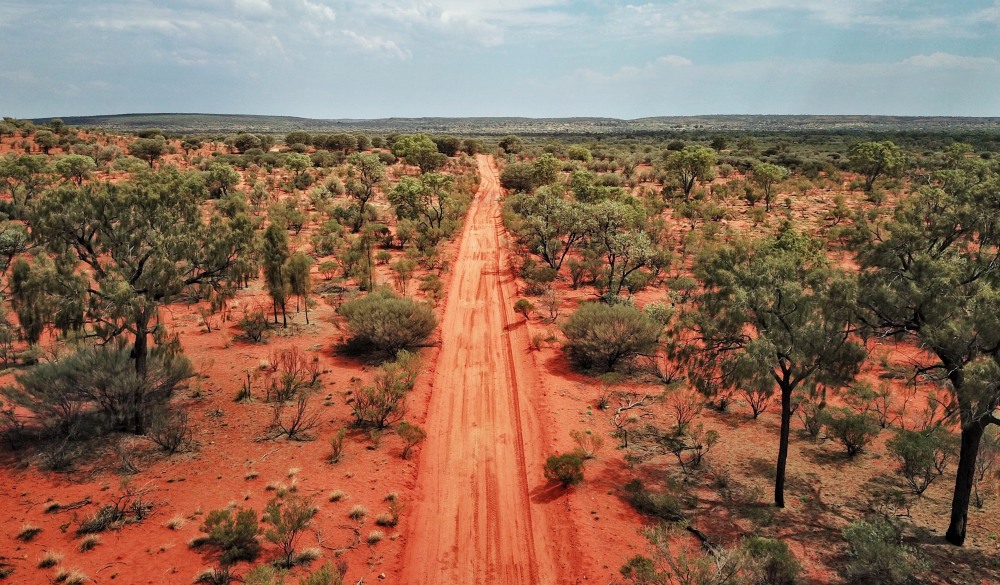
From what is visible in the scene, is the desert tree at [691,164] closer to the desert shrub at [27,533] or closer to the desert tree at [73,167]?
the desert shrub at [27,533]

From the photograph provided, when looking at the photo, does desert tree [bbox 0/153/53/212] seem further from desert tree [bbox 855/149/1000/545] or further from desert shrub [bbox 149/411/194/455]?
desert tree [bbox 855/149/1000/545]

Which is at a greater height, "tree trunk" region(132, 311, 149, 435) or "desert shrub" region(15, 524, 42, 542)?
"tree trunk" region(132, 311, 149, 435)

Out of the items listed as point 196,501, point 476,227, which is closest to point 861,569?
point 196,501

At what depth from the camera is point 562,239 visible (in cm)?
4069

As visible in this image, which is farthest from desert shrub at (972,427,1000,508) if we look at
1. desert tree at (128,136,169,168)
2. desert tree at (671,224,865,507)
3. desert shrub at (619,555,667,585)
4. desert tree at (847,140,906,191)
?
desert tree at (128,136,169,168)

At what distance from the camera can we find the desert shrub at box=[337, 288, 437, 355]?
20.9m

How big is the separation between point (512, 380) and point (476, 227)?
1143 inches

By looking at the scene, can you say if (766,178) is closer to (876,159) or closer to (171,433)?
(876,159)

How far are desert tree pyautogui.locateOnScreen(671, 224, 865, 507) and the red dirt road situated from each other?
18.2 ft

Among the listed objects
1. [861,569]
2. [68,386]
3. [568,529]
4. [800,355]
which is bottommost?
[568,529]

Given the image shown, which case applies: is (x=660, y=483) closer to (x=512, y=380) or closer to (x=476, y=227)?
(x=512, y=380)

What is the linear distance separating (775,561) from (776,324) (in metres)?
4.83

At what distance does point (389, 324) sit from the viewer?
68.5 ft

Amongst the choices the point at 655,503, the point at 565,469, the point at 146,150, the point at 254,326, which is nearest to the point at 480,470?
the point at 565,469
